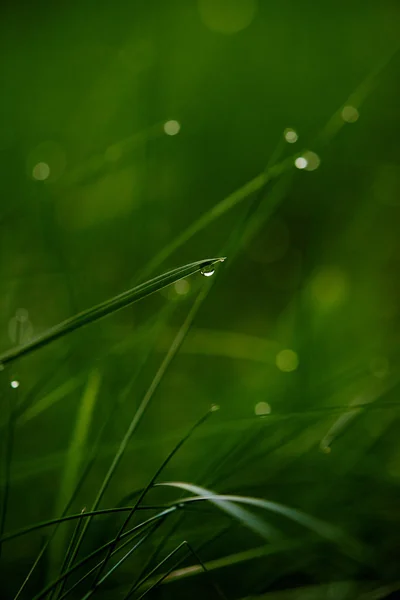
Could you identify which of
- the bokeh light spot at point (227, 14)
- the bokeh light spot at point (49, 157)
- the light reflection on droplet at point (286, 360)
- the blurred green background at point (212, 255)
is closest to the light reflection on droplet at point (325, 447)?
the blurred green background at point (212, 255)

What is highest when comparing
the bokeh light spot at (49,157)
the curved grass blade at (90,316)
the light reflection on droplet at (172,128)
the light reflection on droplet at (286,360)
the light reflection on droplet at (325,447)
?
the bokeh light spot at (49,157)

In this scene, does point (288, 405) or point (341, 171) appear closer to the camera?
point (288, 405)

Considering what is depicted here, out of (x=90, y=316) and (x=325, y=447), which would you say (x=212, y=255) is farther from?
(x=90, y=316)

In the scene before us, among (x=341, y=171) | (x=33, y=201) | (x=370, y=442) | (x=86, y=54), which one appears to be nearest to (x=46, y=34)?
(x=86, y=54)

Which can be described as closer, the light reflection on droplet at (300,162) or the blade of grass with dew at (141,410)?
the blade of grass with dew at (141,410)

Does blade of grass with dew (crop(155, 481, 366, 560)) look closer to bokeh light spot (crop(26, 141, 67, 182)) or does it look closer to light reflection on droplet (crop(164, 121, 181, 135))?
light reflection on droplet (crop(164, 121, 181, 135))

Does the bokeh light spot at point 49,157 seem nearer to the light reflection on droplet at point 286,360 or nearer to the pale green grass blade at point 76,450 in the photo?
the light reflection on droplet at point 286,360

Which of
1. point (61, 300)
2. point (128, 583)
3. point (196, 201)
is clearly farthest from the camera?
point (196, 201)

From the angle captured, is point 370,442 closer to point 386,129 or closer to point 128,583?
point 128,583
